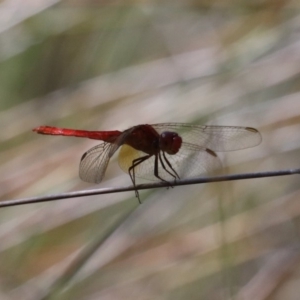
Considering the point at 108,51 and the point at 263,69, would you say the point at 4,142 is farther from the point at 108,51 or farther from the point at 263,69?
the point at 263,69

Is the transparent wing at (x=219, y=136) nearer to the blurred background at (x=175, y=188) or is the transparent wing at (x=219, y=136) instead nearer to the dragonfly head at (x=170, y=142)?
the dragonfly head at (x=170, y=142)

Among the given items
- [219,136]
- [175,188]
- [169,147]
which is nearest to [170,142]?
[169,147]

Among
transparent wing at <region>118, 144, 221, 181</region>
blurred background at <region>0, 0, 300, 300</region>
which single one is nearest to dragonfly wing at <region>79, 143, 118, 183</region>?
transparent wing at <region>118, 144, 221, 181</region>

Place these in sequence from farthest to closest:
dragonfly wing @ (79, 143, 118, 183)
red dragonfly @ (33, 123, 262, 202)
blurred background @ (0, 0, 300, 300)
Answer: blurred background @ (0, 0, 300, 300), red dragonfly @ (33, 123, 262, 202), dragonfly wing @ (79, 143, 118, 183)

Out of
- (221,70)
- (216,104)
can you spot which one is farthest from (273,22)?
(216,104)

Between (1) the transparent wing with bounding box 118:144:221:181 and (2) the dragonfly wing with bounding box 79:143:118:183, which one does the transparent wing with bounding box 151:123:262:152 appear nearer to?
(1) the transparent wing with bounding box 118:144:221:181
